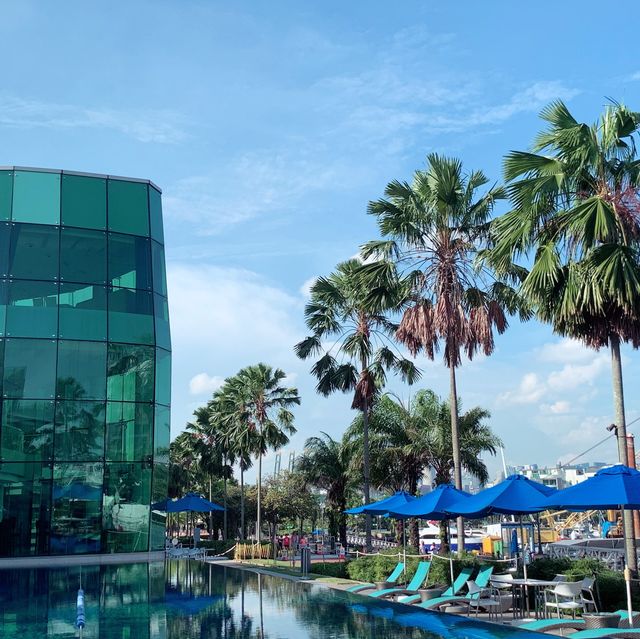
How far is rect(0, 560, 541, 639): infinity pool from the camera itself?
13.4m

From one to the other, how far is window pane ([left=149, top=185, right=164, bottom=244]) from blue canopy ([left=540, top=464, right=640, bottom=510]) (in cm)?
2467

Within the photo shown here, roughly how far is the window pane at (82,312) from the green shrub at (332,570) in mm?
12813

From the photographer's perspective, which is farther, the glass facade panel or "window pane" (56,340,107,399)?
the glass facade panel

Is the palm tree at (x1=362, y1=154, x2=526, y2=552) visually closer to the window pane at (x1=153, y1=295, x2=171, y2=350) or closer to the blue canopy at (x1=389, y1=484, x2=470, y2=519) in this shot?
the blue canopy at (x1=389, y1=484, x2=470, y2=519)

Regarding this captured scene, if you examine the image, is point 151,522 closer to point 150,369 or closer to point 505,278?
point 150,369

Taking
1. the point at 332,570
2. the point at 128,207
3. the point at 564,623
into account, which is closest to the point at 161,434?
the point at 128,207

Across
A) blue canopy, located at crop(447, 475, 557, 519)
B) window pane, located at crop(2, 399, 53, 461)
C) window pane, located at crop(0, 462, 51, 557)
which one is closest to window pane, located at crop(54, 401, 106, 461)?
window pane, located at crop(2, 399, 53, 461)

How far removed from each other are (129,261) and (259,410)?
1388 cm

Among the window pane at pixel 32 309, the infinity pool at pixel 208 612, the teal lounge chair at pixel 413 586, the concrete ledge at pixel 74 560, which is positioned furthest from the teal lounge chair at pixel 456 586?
the window pane at pixel 32 309

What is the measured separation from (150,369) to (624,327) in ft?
71.0

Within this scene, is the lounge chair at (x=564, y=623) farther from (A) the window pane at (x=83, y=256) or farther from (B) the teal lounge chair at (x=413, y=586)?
(A) the window pane at (x=83, y=256)

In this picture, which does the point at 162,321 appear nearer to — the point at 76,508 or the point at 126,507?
the point at 126,507

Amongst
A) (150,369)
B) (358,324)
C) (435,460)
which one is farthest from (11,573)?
(435,460)

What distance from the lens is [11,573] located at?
26.8 m
